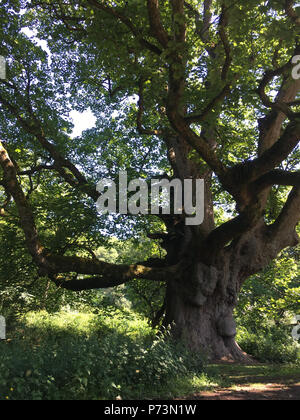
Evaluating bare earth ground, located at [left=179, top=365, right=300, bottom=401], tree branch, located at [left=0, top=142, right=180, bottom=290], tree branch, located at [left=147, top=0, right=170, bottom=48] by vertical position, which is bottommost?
bare earth ground, located at [left=179, top=365, right=300, bottom=401]

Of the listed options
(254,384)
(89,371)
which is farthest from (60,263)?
(254,384)

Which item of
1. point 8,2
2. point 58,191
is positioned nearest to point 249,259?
point 58,191

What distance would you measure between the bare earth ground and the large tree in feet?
6.30

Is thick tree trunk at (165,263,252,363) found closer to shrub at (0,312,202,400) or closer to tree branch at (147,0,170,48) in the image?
shrub at (0,312,202,400)

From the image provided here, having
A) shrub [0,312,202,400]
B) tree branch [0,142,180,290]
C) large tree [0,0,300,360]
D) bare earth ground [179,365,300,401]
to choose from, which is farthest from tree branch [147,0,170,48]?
bare earth ground [179,365,300,401]

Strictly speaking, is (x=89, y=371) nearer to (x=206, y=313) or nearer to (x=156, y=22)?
(x=156, y=22)

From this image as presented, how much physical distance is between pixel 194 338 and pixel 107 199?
5.06 m

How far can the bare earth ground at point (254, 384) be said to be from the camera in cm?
501

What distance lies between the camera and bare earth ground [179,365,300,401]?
197 inches

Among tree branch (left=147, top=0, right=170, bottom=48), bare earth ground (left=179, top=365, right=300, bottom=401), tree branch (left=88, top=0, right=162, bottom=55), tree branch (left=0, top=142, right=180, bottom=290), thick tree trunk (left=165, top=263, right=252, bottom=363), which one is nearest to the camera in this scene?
bare earth ground (left=179, top=365, right=300, bottom=401)

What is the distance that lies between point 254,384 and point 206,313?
12.6 ft

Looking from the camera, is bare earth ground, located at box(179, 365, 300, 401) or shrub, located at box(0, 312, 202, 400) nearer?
shrub, located at box(0, 312, 202, 400)

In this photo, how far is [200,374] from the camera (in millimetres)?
6266
